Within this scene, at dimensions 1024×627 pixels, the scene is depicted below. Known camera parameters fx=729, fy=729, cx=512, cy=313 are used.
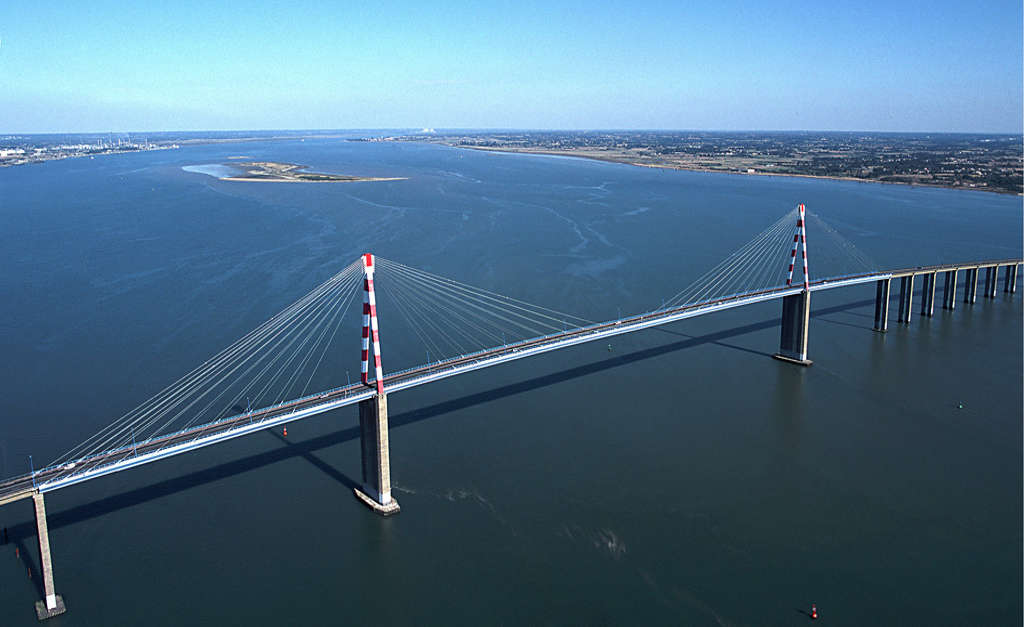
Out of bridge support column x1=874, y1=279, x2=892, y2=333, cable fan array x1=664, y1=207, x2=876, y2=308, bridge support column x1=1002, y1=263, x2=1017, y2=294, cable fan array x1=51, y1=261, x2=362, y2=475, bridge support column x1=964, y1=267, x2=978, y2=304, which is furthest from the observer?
bridge support column x1=1002, y1=263, x2=1017, y2=294

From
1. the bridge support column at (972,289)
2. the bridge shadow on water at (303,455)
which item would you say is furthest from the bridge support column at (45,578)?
the bridge support column at (972,289)

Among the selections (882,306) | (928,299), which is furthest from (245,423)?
(928,299)

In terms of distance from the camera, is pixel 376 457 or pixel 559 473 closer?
pixel 376 457

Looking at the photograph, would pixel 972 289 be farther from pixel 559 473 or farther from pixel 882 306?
pixel 559 473

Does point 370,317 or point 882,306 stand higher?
point 370,317

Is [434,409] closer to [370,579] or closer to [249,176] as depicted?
[370,579]

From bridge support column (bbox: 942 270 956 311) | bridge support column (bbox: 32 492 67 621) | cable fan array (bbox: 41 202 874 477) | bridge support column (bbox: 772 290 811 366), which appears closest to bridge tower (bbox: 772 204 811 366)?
bridge support column (bbox: 772 290 811 366)

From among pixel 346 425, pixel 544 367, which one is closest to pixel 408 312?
pixel 544 367

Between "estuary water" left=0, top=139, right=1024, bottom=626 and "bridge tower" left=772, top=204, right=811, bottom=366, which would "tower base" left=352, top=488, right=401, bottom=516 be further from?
"bridge tower" left=772, top=204, right=811, bottom=366
